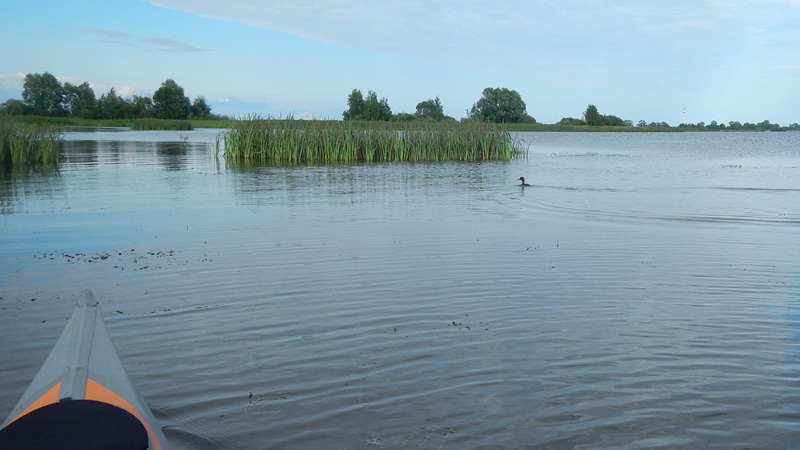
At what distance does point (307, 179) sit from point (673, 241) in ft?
45.8

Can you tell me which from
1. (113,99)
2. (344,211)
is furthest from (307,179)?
(113,99)

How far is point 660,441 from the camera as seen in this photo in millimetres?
3990

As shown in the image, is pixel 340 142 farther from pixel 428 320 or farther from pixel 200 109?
pixel 200 109

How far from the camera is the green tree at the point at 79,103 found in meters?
91.6

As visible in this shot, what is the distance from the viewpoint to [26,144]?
25750mm

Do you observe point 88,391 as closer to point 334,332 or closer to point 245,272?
point 334,332

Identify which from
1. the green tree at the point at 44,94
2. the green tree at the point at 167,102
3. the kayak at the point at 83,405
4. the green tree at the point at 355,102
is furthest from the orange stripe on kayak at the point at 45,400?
the green tree at the point at 167,102

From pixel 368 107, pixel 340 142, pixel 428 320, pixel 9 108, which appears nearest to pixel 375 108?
pixel 368 107

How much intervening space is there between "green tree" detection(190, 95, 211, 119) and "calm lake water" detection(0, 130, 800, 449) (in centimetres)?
9624

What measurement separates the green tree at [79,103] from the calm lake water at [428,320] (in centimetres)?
8721

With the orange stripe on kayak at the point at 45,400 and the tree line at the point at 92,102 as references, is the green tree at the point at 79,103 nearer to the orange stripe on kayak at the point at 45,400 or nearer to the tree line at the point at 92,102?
the tree line at the point at 92,102

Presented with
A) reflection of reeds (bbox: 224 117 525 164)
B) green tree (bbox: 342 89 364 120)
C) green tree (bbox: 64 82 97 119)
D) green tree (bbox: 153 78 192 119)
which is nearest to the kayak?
reflection of reeds (bbox: 224 117 525 164)

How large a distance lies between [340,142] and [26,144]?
13.0 meters

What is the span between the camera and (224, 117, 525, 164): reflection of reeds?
3106 centimetres
